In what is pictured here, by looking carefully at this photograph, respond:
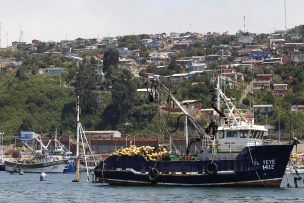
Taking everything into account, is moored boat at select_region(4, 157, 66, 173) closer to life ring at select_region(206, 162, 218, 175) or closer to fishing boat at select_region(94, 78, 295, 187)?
fishing boat at select_region(94, 78, 295, 187)

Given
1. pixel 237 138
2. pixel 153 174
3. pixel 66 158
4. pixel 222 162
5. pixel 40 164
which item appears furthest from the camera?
pixel 66 158

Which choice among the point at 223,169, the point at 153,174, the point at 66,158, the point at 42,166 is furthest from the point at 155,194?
the point at 66,158

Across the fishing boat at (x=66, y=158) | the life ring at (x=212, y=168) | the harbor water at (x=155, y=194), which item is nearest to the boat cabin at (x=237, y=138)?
the life ring at (x=212, y=168)

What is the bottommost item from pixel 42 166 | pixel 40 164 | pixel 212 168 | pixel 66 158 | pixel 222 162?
pixel 42 166

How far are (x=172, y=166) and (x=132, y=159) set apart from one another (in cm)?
449

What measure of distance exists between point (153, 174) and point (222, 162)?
24.0 ft

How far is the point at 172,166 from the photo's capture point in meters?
94.0

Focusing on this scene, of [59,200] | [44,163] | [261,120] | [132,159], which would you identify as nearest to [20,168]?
[44,163]

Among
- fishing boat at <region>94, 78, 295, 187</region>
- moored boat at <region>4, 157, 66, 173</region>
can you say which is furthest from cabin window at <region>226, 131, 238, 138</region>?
moored boat at <region>4, 157, 66, 173</region>

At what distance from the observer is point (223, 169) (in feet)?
301

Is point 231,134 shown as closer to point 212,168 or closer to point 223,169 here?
point 223,169

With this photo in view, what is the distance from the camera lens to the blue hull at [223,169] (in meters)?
90.9

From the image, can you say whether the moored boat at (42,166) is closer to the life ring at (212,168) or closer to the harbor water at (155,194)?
the harbor water at (155,194)

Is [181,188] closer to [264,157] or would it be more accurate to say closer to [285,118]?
[264,157]
